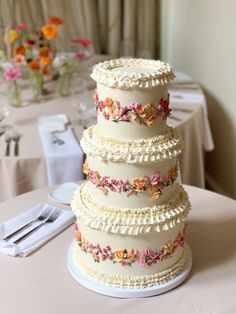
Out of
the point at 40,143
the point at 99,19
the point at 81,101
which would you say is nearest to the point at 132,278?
the point at 40,143

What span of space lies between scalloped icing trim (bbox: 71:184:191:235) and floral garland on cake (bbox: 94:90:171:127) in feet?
0.73

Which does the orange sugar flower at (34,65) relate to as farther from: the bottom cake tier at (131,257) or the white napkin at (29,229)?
the bottom cake tier at (131,257)

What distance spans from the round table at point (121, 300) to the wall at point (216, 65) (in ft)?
4.57

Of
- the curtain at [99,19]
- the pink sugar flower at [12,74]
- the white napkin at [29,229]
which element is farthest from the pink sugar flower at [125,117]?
the curtain at [99,19]

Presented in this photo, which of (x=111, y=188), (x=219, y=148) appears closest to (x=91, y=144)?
(x=111, y=188)

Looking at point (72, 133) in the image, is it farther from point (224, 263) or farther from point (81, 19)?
point (81, 19)

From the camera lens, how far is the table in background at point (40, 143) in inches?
79.9

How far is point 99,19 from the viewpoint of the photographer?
3809 mm

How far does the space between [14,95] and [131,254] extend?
1582 mm

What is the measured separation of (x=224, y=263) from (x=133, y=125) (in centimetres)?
49

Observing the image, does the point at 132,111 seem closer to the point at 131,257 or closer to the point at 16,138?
the point at 131,257

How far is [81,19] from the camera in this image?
3.73 meters

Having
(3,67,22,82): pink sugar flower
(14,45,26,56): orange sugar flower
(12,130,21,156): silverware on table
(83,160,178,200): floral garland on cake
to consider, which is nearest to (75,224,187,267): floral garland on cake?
(83,160,178,200): floral garland on cake

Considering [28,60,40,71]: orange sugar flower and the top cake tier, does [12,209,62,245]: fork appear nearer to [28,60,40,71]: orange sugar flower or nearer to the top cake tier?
the top cake tier
